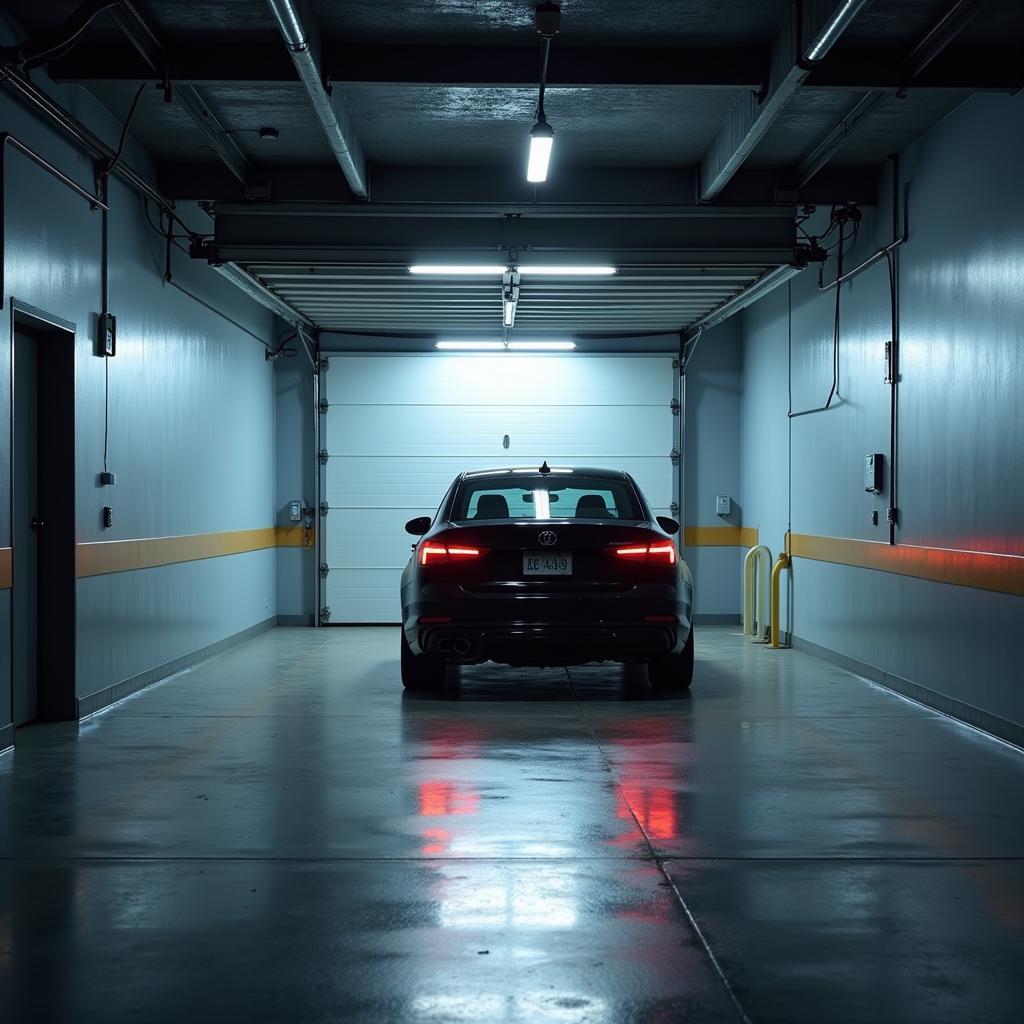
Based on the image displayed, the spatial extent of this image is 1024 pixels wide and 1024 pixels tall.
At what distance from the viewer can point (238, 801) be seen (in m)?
5.22

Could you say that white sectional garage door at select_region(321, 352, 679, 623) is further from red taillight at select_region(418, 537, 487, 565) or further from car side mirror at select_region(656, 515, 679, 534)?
red taillight at select_region(418, 537, 487, 565)

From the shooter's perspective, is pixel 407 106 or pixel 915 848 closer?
pixel 915 848

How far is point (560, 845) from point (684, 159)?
246 inches

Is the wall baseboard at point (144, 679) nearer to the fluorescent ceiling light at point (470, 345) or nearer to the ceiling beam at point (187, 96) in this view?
the ceiling beam at point (187, 96)

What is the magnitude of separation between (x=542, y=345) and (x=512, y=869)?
10799 mm

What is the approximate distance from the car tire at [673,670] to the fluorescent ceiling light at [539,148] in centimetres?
306

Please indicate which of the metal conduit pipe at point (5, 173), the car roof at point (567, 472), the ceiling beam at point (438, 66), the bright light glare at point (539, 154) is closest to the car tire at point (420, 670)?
the car roof at point (567, 472)

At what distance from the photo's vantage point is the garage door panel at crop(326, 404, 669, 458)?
14594mm

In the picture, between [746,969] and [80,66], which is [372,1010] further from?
[80,66]

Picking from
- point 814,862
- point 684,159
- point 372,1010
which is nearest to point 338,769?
point 814,862

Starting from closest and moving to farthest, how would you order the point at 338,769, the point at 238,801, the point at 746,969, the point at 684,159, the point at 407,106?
the point at 746,969
the point at 238,801
the point at 338,769
the point at 407,106
the point at 684,159

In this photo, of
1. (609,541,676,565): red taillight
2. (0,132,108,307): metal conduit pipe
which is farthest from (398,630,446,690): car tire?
(0,132,108,307): metal conduit pipe

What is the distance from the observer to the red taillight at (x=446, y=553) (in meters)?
7.62

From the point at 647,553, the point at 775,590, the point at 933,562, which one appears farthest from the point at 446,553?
the point at 775,590
